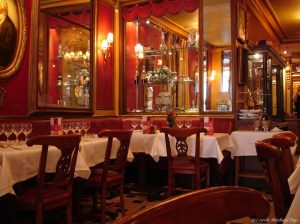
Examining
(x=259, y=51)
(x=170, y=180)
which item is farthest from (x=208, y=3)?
(x=170, y=180)

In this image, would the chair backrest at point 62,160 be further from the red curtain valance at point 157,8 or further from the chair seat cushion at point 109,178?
the red curtain valance at point 157,8

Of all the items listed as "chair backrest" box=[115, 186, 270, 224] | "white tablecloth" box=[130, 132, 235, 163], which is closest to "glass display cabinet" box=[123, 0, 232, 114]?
"white tablecloth" box=[130, 132, 235, 163]

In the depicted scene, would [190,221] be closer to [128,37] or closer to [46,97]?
[46,97]

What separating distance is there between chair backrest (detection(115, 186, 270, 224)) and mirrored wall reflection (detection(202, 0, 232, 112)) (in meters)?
4.77

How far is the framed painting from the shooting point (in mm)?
3637

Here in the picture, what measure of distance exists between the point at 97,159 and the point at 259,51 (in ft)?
12.2

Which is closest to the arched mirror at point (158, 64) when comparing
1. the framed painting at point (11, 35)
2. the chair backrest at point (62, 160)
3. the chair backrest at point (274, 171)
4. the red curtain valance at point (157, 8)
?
the red curtain valance at point (157, 8)

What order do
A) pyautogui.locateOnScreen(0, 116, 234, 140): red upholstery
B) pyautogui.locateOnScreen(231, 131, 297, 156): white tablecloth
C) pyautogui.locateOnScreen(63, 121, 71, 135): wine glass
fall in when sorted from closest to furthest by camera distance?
pyautogui.locateOnScreen(63, 121, 71, 135): wine glass < pyautogui.locateOnScreen(0, 116, 234, 140): red upholstery < pyautogui.locateOnScreen(231, 131, 297, 156): white tablecloth

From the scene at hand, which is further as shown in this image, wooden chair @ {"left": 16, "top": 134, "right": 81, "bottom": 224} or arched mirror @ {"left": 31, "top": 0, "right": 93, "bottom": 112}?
arched mirror @ {"left": 31, "top": 0, "right": 93, "bottom": 112}

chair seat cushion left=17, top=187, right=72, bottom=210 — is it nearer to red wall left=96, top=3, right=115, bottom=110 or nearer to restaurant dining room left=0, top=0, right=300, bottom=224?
restaurant dining room left=0, top=0, right=300, bottom=224

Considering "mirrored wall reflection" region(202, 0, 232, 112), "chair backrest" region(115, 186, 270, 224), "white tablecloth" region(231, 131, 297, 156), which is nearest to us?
"chair backrest" region(115, 186, 270, 224)

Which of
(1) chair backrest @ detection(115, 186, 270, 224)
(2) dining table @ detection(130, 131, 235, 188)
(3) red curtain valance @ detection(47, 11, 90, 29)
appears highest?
(3) red curtain valance @ detection(47, 11, 90, 29)

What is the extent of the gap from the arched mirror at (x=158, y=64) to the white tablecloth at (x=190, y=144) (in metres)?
1.09

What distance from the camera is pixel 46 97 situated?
4238mm
